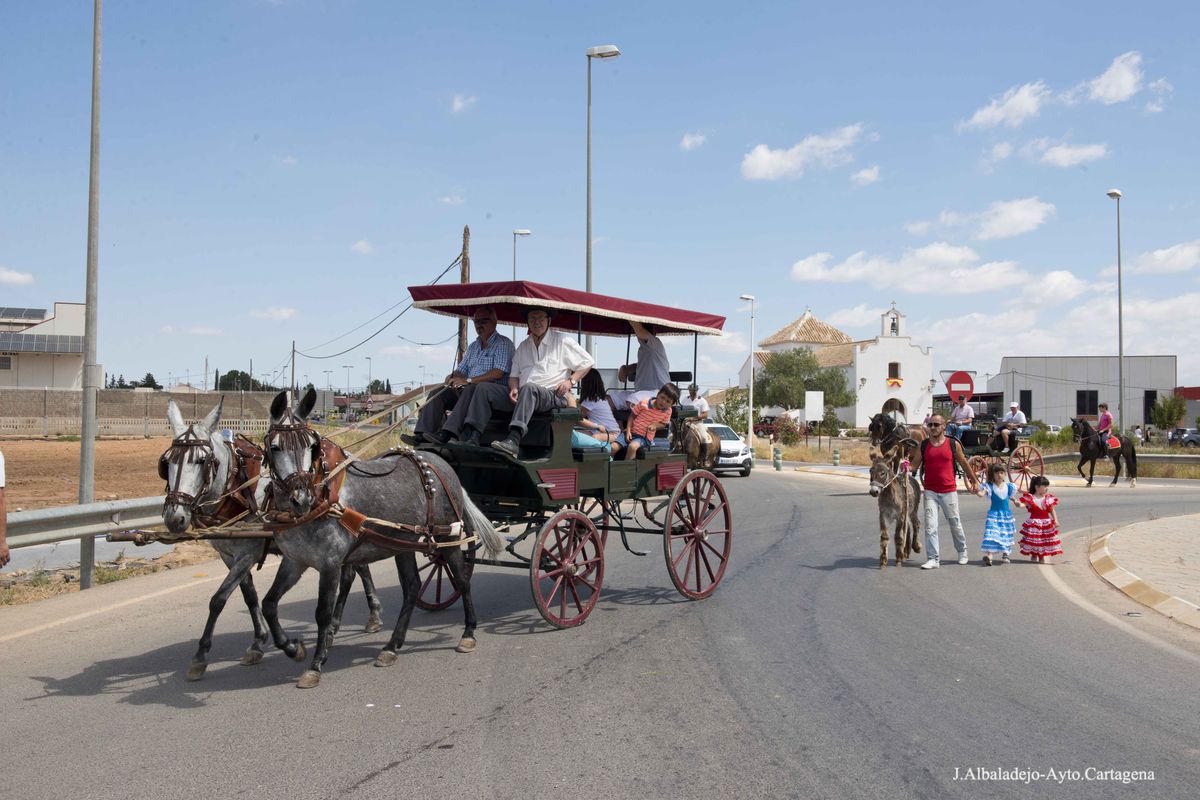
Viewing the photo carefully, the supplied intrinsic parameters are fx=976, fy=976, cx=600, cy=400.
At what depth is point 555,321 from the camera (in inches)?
416

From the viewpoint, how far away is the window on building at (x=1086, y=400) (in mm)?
80375

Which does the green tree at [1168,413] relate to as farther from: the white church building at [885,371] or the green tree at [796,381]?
the green tree at [796,381]

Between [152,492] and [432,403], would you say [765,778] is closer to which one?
[432,403]

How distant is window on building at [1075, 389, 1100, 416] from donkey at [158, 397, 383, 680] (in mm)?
84253

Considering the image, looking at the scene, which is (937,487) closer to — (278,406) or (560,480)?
(560,480)

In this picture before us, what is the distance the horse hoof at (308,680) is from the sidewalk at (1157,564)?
291 inches

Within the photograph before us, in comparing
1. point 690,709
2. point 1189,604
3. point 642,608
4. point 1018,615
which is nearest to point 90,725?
point 690,709

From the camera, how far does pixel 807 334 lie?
359 ft

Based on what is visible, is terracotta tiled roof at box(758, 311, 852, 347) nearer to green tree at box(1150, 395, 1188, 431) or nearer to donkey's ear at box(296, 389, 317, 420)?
green tree at box(1150, 395, 1188, 431)

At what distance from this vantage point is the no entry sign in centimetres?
2359

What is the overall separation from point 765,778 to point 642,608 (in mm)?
4544

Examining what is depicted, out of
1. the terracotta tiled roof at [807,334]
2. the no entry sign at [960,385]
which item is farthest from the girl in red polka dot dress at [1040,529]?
the terracotta tiled roof at [807,334]

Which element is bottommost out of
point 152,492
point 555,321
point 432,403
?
point 152,492

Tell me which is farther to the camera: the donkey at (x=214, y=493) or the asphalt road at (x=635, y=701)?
the donkey at (x=214, y=493)
